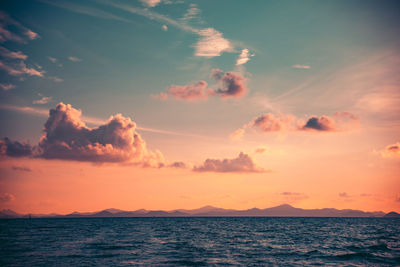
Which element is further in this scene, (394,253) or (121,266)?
(394,253)

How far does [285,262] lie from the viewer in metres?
35.7

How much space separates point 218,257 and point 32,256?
25400 mm

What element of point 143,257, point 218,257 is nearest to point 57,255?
point 143,257

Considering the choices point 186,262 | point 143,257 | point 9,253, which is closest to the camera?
point 186,262

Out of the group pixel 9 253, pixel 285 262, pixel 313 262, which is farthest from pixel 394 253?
pixel 9 253

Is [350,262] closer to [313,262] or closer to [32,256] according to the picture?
[313,262]

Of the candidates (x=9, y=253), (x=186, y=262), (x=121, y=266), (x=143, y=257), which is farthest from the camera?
(x=9, y=253)

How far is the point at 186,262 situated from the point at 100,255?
13.2 metres

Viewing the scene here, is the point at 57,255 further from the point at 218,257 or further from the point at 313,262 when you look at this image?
the point at 313,262

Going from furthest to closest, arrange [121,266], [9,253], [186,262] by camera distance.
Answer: [9,253] < [186,262] < [121,266]

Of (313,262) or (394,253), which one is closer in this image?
(313,262)

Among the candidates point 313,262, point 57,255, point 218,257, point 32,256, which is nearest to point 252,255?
point 218,257

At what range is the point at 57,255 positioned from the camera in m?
39.8

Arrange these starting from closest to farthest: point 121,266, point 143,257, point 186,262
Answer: point 121,266, point 186,262, point 143,257
